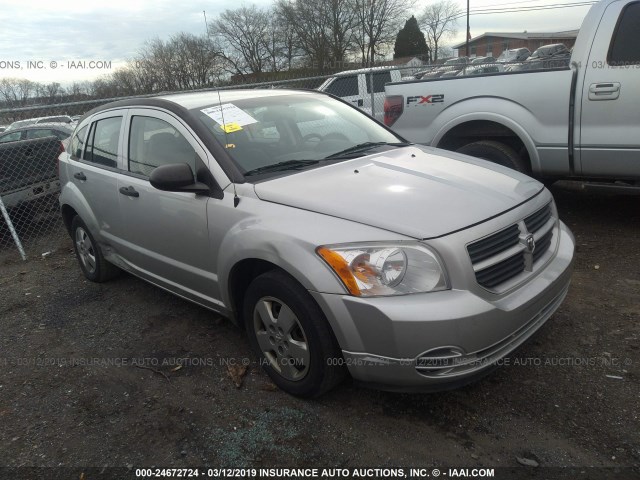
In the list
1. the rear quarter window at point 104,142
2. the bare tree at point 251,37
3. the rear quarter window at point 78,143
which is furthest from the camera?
the bare tree at point 251,37

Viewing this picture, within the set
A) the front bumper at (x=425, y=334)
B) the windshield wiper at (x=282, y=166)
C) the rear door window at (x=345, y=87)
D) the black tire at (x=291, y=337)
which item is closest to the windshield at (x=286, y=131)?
the windshield wiper at (x=282, y=166)

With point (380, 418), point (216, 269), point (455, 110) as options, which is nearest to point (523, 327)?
point (380, 418)

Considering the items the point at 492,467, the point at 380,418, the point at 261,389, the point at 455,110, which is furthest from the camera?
the point at 455,110

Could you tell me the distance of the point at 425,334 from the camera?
2188 mm

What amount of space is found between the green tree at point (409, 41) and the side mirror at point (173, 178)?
5397 centimetres

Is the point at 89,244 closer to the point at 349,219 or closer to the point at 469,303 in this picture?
the point at 349,219

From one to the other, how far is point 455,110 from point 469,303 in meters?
3.51

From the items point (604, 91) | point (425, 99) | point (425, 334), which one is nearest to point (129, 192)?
point (425, 334)

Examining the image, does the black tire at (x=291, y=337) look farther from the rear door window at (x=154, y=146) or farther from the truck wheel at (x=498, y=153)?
the truck wheel at (x=498, y=153)

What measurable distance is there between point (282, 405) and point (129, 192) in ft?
6.51

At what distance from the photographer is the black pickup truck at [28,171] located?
6.40m

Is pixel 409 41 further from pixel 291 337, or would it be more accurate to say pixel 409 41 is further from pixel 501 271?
pixel 291 337

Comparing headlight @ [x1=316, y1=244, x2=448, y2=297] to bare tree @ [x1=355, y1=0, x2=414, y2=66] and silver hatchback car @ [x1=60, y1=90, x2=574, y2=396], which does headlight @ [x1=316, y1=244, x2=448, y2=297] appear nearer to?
silver hatchback car @ [x1=60, y1=90, x2=574, y2=396]

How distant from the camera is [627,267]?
4.09 metres
